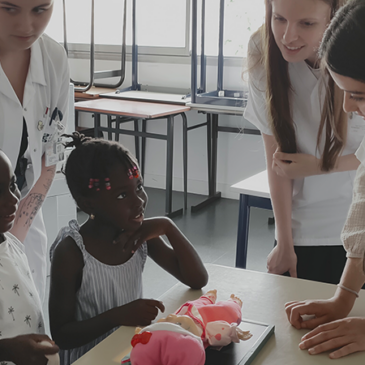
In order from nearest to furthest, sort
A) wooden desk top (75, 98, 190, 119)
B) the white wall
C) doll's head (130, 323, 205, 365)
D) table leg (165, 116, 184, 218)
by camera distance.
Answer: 1. doll's head (130, 323, 205, 365)
2. wooden desk top (75, 98, 190, 119)
3. table leg (165, 116, 184, 218)
4. the white wall

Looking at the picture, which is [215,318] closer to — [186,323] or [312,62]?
[186,323]

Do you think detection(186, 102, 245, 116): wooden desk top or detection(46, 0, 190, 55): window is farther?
detection(46, 0, 190, 55): window

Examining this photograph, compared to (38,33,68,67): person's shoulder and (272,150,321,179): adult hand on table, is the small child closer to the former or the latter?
(38,33,68,67): person's shoulder

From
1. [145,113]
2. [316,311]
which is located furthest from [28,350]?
[145,113]

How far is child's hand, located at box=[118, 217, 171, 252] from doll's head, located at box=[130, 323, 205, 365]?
0.43 meters

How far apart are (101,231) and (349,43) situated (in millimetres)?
683

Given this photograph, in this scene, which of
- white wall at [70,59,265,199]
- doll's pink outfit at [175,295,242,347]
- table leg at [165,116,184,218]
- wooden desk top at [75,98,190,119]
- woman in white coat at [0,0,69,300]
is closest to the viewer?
doll's pink outfit at [175,295,242,347]

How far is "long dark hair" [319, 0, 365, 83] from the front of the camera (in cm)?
83

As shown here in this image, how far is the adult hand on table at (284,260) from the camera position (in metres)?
1.41

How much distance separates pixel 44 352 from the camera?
868 millimetres

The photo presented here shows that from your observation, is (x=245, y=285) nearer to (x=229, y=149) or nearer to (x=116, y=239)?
(x=116, y=239)

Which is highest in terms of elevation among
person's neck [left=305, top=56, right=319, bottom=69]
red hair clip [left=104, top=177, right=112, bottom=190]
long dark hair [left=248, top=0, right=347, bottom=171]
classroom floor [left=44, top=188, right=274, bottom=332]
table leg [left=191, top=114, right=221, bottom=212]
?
person's neck [left=305, top=56, right=319, bottom=69]

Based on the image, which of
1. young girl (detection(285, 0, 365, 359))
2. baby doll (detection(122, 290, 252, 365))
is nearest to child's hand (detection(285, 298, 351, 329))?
young girl (detection(285, 0, 365, 359))

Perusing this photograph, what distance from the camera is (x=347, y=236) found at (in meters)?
1.04
